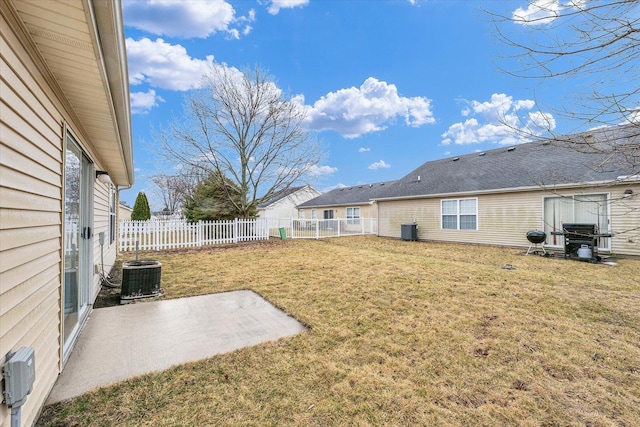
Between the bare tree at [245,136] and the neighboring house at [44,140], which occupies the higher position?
the bare tree at [245,136]

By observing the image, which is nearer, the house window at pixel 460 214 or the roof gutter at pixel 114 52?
the roof gutter at pixel 114 52

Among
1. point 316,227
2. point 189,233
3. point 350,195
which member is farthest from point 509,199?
point 350,195

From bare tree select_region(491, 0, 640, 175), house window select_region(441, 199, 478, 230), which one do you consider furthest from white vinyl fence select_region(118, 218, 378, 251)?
bare tree select_region(491, 0, 640, 175)

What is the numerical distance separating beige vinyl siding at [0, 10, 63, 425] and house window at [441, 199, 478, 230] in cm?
1302

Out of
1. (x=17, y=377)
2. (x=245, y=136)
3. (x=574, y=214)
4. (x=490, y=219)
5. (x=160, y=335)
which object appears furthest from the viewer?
(x=245, y=136)

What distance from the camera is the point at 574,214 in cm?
936

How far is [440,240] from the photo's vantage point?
13234 millimetres

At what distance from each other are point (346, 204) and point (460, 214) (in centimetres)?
1065

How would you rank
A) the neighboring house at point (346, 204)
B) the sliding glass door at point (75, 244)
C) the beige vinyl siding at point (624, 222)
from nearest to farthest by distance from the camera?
the sliding glass door at point (75, 244) < the beige vinyl siding at point (624, 222) < the neighboring house at point (346, 204)

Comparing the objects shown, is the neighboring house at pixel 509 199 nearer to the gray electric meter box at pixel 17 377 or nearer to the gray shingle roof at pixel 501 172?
the gray shingle roof at pixel 501 172

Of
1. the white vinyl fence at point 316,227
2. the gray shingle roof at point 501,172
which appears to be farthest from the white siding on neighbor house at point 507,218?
the white vinyl fence at point 316,227

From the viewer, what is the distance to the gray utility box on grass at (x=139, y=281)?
4.51 meters

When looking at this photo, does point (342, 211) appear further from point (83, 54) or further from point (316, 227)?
point (83, 54)

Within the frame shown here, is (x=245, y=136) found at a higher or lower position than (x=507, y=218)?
higher
